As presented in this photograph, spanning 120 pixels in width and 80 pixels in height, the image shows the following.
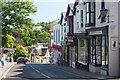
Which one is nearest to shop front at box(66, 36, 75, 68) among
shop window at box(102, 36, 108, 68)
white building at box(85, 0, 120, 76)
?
white building at box(85, 0, 120, 76)

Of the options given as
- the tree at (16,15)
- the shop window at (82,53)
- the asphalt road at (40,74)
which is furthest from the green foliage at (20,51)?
the asphalt road at (40,74)

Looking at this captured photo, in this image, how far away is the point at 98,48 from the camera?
74.3 feet

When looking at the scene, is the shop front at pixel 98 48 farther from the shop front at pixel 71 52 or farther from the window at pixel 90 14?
the shop front at pixel 71 52

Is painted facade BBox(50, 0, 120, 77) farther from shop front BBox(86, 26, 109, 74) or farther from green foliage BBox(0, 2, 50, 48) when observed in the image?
green foliage BBox(0, 2, 50, 48)

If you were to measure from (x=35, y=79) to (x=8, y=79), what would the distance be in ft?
5.58

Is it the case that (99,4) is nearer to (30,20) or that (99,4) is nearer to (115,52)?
(115,52)

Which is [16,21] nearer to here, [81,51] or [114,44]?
[81,51]

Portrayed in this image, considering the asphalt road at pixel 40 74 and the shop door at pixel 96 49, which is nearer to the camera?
the asphalt road at pixel 40 74

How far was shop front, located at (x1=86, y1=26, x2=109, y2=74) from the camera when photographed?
20406 mm

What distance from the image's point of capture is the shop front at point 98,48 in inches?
803

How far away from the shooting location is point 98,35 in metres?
22.0

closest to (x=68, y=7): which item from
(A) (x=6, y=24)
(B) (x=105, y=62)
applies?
(A) (x=6, y=24)

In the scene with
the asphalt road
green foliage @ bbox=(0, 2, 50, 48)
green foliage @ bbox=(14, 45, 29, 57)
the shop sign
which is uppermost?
green foliage @ bbox=(0, 2, 50, 48)

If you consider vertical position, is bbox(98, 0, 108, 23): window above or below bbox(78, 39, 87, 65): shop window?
above
